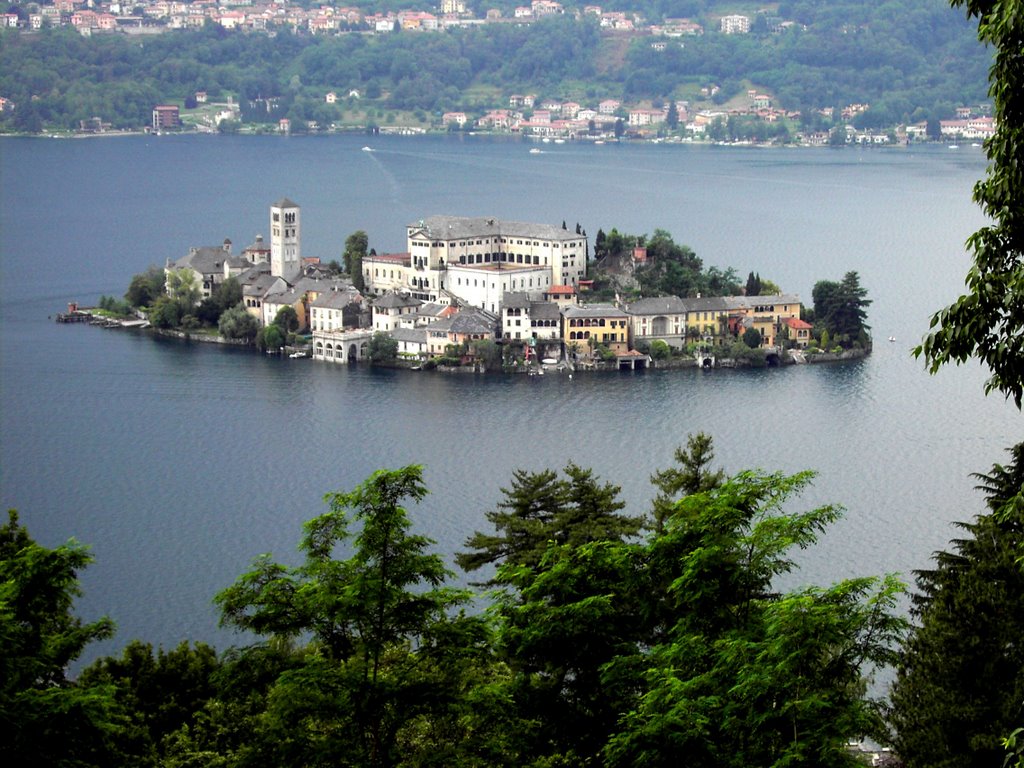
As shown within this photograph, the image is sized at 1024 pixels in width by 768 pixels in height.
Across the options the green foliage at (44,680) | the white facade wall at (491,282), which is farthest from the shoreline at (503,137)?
the green foliage at (44,680)

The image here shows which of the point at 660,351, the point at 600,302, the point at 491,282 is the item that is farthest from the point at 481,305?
the point at 660,351

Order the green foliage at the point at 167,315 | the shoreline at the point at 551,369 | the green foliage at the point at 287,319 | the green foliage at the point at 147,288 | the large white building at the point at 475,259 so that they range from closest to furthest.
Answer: the shoreline at the point at 551,369 < the green foliage at the point at 287,319 < the large white building at the point at 475,259 < the green foliage at the point at 167,315 < the green foliage at the point at 147,288

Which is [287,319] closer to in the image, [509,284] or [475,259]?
[475,259]

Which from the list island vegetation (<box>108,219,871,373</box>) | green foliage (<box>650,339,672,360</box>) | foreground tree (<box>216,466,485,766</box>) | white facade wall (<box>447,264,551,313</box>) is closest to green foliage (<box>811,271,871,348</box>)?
island vegetation (<box>108,219,871,373</box>)

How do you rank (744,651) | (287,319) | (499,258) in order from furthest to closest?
(499,258) < (287,319) < (744,651)

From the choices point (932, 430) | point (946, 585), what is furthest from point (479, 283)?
point (946, 585)

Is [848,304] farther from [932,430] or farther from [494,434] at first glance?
[494,434]

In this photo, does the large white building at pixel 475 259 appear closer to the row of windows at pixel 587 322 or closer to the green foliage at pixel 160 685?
the row of windows at pixel 587 322
